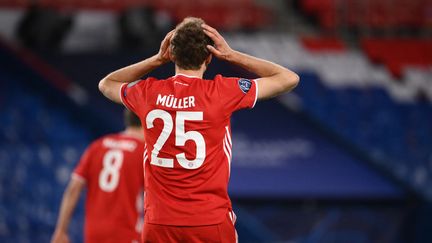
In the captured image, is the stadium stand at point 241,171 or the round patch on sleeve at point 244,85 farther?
the stadium stand at point 241,171

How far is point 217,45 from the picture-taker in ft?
13.7

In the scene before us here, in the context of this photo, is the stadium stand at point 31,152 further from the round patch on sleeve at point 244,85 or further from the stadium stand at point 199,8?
the round patch on sleeve at point 244,85

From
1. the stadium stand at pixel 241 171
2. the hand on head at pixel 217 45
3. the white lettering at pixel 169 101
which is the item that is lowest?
the stadium stand at pixel 241 171

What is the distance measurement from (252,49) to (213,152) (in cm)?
1006

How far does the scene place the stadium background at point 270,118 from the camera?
11.4 meters

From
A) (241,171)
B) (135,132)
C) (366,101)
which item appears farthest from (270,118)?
(135,132)

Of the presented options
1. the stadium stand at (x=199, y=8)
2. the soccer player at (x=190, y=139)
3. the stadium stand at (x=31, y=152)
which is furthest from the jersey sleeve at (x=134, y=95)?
the stadium stand at (x=199, y=8)

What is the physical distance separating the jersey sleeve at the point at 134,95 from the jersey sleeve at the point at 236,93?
0.39 metres

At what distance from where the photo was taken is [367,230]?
11430 millimetres

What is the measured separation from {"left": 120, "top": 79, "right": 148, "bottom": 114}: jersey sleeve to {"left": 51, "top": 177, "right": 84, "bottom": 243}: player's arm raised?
1817 millimetres

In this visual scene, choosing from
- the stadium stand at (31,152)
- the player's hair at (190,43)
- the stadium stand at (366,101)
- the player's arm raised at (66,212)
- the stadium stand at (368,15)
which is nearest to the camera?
the player's hair at (190,43)

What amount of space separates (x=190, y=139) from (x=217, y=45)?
479mm

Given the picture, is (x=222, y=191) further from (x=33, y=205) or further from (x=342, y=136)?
(x=342, y=136)

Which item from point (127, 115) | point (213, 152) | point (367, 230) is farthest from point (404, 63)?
point (213, 152)
